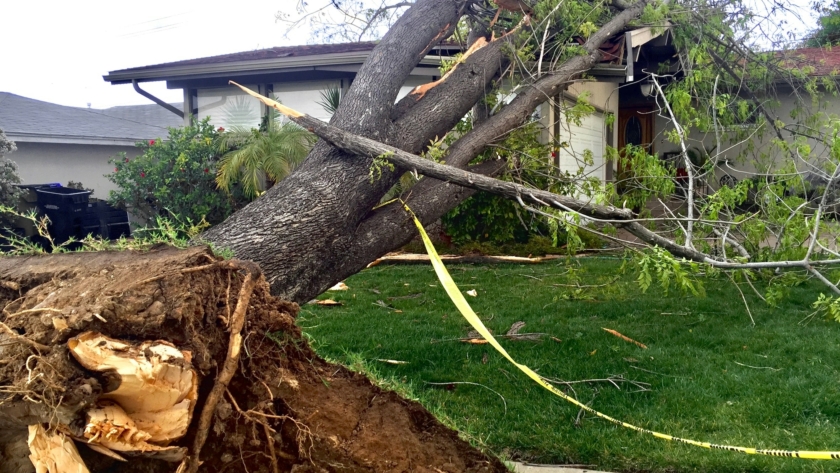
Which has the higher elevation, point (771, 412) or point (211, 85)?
point (211, 85)

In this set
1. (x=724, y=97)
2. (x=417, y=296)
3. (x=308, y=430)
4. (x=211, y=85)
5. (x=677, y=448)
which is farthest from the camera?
(x=211, y=85)

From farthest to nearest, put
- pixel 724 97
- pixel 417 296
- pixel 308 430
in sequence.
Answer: pixel 417 296
pixel 724 97
pixel 308 430

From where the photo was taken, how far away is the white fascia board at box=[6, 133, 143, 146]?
1414 centimetres

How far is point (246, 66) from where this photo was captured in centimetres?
1069

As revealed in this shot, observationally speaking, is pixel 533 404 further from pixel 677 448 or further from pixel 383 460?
pixel 383 460

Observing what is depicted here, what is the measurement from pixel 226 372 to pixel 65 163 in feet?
52.1

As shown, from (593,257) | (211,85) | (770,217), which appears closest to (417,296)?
(593,257)

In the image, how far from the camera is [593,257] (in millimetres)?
9039

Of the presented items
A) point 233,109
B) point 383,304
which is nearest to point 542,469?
point 383,304

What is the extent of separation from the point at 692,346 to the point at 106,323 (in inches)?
190

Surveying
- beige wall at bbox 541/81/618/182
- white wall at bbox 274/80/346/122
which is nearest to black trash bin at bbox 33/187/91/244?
white wall at bbox 274/80/346/122

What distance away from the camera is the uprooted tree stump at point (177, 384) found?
1.91 metres

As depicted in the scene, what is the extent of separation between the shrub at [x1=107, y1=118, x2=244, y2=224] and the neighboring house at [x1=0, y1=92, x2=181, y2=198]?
5253mm

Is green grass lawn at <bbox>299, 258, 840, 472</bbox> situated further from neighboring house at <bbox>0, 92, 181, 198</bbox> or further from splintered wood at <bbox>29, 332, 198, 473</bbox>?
neighboring house at <bbox>0, 92, 181, 198</bbox>
